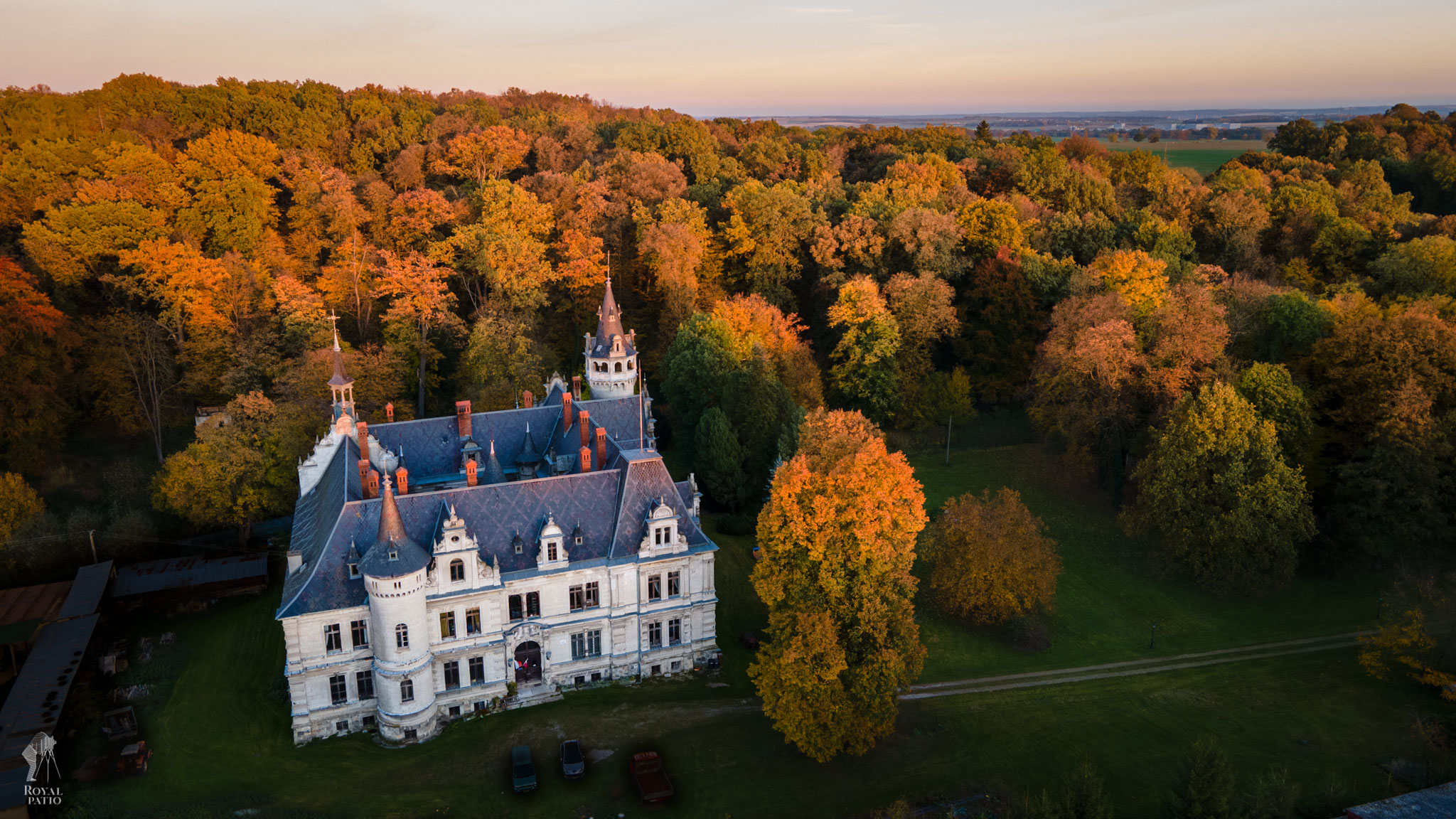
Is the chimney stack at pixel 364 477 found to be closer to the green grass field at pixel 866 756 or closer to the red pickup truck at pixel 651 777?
the green grass field at pixel 866 756

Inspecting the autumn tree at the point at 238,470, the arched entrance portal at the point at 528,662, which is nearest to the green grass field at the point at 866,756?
the arched entrance portal at the point at 528,662

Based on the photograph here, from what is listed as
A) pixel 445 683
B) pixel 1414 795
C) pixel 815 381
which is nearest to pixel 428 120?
pixel 815 381

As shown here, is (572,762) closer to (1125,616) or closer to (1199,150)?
(1125,616)

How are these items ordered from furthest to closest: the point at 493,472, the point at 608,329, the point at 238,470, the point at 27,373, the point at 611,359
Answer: the point at 27,373
the point at 608,329
the point at 611,359
the point at 238,470
the point at 493,472

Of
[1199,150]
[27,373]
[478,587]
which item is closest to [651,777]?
[478,587]

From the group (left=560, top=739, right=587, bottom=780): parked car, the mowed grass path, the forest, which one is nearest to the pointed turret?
(left=560, top=739, right=587, bottom=780): parked car

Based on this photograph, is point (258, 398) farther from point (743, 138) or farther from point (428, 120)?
point (743, 138)

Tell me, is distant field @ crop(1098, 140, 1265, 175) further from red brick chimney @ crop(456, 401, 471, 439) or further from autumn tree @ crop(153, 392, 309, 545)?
autumn tree @ crop(153, 392, 309, 545)
